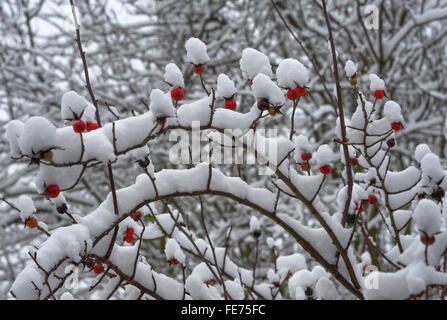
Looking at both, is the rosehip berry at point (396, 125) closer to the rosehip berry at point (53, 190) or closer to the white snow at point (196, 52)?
the white snow at point (196, 52)

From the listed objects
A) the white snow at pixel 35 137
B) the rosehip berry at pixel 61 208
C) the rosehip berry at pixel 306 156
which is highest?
the rosehip berry at pixel 306 156

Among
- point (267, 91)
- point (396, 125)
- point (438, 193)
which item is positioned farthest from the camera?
point (396, 125)

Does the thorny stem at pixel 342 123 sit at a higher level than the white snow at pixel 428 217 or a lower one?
higher

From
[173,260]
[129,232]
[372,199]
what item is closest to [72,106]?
[129,232]

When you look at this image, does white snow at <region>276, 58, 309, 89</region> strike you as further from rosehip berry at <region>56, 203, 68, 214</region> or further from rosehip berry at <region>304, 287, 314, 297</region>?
rosehip berry at <region>304, 287, 314, 297</region>

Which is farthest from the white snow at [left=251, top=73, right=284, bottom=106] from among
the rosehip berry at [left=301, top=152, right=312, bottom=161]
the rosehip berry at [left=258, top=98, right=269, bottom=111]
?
the rosehip berry at [left=301, top=152, right=312, bottom=161]

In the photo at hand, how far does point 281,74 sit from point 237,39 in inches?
173

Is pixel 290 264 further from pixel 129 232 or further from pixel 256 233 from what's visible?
pixel 129 232

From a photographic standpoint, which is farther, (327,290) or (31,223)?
(327,290)

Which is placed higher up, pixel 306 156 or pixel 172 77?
pixel 172 77

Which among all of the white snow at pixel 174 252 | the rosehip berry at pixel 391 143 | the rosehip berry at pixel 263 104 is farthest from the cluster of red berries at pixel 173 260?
the rosehip berry at pixel 391 143

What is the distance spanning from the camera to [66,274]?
1.27 meters
